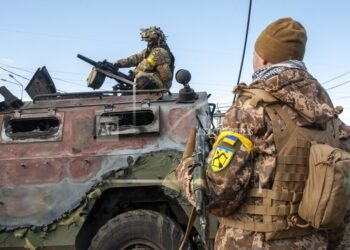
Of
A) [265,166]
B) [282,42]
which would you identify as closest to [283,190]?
[265,166]

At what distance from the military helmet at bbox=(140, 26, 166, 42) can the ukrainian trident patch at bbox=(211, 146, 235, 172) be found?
506 centimetres

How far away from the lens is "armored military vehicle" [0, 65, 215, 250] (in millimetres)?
5066

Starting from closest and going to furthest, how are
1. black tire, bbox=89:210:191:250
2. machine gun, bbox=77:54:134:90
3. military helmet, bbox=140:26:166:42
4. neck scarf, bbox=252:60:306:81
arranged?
neck scarf, bbox=252:60:306:81 < black tire, bbox=89:210:191:250 < machine gun, bbox=77:54:134:90 < military helmet, bbox=140:26:166:42

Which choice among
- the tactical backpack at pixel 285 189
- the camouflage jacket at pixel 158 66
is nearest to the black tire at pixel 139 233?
the camouflage jacket at pixel 158 66

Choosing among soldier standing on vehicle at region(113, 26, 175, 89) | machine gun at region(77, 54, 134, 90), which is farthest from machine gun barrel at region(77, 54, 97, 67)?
soldier standing on vehicle at region(113, 26, 175, 89)

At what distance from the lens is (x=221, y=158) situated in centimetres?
226

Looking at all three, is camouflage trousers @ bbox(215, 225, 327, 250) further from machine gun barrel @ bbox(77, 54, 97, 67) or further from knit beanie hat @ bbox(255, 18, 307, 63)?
machine gun barrel @ bbox(77, 54, 97, 67)

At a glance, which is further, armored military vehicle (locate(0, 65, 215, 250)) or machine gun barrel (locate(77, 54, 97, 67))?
machine gun barrel (locate(77, 54, 97, 67))

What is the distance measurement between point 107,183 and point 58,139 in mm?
743

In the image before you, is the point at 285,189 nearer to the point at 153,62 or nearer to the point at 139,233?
the point at 139,233

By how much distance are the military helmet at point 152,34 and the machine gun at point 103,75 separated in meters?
0.70

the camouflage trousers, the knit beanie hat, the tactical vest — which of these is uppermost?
the knit beanie hat

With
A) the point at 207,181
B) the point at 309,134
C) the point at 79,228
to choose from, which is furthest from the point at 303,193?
the point at 79,228

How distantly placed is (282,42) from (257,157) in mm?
583
